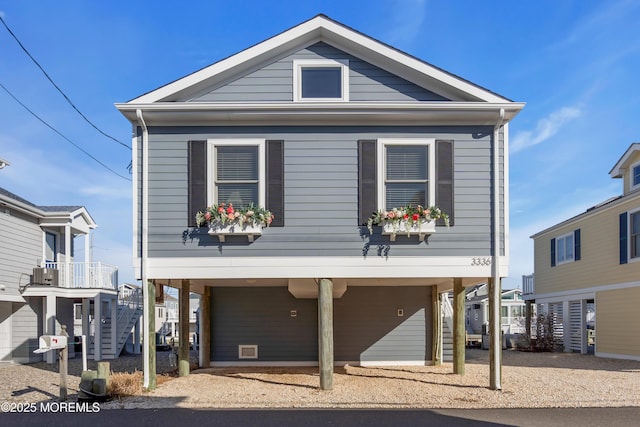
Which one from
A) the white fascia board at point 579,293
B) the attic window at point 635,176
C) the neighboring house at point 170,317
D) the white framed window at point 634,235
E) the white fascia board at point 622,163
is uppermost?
the white fascia board at point 622,163

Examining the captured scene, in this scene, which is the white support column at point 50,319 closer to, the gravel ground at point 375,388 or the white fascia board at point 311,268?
the gravel ground at point 375,388

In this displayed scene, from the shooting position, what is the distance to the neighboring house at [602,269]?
14.4 meters

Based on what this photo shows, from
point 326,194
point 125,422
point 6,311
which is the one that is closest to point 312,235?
point 326,194

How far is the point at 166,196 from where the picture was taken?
8.92 metres

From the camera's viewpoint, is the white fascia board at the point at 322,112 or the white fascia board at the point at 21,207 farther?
the white fascia board at the point at 21,207

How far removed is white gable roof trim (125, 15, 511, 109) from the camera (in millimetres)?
9023

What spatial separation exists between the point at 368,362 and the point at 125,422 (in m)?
6.94

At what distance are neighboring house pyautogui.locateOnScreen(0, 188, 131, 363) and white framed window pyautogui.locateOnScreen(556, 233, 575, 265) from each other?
54.4ft

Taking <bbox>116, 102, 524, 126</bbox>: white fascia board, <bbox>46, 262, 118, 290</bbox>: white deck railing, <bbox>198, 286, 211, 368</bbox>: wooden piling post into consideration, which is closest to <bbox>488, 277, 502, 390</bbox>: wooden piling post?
<bbox>116, 102, 524, 126</bbox>: white fascia board

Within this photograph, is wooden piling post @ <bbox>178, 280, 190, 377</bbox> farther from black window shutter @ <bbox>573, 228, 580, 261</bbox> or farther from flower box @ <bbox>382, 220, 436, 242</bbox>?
black window shutter @ <bbox>573, 228, 580, 261</bbox>

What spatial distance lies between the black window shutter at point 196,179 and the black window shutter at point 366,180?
2.84 metres

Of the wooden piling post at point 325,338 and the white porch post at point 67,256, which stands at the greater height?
the white porch post at point 67,256

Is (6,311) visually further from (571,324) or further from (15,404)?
(571,324)

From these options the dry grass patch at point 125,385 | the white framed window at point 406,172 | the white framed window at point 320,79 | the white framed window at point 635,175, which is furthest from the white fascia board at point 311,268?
the white framed window at point 635,175
